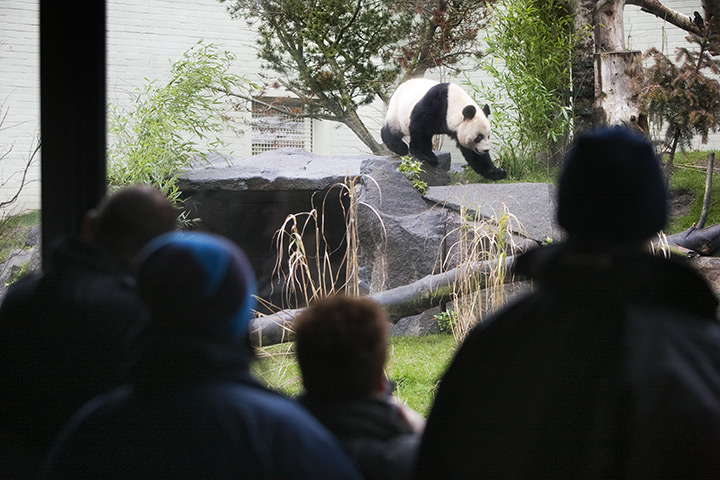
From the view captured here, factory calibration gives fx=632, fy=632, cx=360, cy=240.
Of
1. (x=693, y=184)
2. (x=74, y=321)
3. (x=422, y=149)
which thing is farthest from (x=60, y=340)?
(x=693, y=184)

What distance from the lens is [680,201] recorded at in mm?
4391

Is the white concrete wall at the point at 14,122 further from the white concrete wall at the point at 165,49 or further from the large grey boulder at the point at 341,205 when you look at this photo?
the large grey boulder at the point at 341,205

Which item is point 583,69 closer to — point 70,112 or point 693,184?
point 693,184

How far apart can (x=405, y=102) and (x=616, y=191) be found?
167 inches

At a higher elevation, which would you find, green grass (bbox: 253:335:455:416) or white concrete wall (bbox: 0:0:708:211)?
white concrete wall (bbox: 0:0:708:211)

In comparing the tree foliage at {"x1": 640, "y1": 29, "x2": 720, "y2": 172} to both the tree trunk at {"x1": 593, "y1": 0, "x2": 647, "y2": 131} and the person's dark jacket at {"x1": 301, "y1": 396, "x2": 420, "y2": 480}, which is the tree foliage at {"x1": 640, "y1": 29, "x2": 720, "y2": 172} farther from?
the person's dark jacket at {"x1": 301, "y1": 396, "x2": 420, "y2": 480}

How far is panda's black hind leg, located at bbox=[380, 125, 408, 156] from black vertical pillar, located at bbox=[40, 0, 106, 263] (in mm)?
4004

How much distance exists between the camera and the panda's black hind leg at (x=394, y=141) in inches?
199

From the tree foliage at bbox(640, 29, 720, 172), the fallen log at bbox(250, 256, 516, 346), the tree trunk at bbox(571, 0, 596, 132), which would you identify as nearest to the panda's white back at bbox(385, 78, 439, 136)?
the tree trunk at bbox(571, 0, 596, 132)

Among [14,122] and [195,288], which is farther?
[14,122]

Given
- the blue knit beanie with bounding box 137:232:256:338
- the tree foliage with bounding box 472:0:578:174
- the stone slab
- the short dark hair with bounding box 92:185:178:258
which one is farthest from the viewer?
the tree foliage with bounding box 472:0:578:174

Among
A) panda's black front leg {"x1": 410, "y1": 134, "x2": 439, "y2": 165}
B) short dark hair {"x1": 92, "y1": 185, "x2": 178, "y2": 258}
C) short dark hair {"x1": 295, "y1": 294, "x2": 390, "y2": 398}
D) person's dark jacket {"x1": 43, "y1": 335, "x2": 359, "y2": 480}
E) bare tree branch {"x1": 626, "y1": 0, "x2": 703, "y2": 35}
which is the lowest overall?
person's dark jacket {"x1": 43, "y1": 335, "x2": 359, "y2": 480}

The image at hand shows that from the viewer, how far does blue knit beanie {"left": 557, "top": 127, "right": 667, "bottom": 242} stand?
2.39 ft

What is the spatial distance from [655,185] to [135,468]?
72 centimetres
